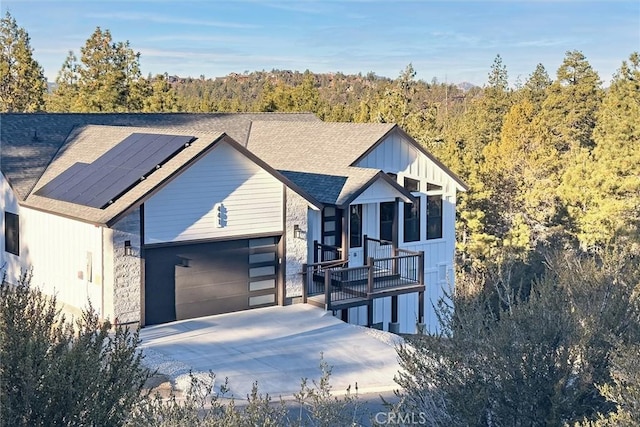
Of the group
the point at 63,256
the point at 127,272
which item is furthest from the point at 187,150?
the point at 63,256

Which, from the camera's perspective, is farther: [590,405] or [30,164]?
[30,164]

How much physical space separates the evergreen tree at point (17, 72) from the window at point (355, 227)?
25236mm

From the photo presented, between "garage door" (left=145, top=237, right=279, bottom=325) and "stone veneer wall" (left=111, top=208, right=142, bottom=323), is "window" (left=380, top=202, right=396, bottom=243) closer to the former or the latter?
"garage door" (left=145, top=237, right=279, bottom=325)

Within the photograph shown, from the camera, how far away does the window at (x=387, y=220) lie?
22219 mm

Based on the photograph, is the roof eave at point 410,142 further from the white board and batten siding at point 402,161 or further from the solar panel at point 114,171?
the solar panel at point 114,171

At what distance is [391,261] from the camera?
21.2 m

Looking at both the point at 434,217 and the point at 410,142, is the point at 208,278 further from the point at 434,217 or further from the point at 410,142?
the point at 434,217

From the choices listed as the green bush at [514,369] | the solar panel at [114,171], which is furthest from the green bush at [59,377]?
the solar panel at [114,171]

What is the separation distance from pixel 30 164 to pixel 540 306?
15.1 meters

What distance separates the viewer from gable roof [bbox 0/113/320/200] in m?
20.1

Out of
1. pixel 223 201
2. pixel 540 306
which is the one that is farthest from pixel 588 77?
pixel 540 306

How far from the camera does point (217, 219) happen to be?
17.9 m

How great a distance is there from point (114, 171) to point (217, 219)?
2648 mm

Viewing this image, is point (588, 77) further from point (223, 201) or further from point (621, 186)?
point (223, 201)
